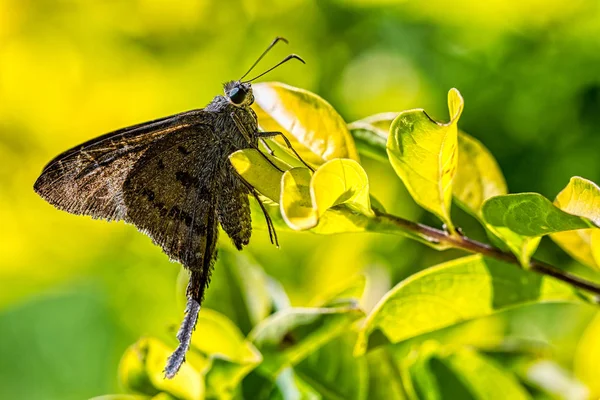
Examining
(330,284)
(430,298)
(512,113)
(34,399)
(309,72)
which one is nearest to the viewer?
(430,298)

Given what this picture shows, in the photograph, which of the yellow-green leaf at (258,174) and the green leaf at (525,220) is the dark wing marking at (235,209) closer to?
the yellow-green leaf at (258,174)

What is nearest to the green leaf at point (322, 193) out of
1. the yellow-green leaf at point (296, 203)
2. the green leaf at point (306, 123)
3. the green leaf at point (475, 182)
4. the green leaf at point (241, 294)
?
the yellow-green leaf at point (296, 203)

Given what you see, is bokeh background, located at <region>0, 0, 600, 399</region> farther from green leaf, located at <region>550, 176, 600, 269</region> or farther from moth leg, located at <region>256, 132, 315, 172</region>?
green leaf, located at <region>550, 176, 600, 269</region>

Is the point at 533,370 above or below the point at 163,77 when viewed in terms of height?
below

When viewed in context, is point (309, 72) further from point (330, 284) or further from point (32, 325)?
point (32, 325)

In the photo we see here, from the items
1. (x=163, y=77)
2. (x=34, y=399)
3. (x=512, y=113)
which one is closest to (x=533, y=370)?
(x=512, y=113)

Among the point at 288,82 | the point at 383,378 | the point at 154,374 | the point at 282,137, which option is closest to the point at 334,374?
the point at 383,378
